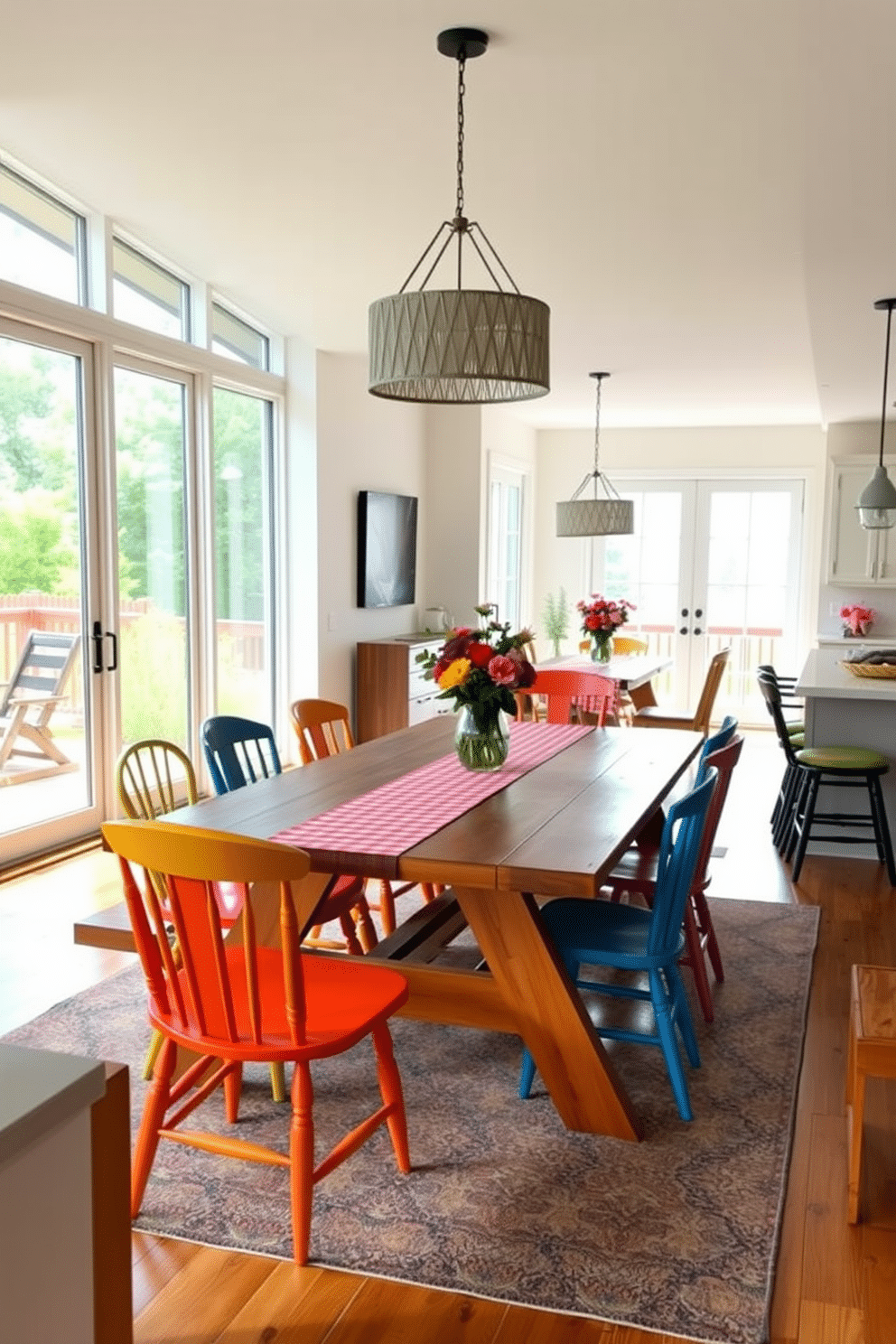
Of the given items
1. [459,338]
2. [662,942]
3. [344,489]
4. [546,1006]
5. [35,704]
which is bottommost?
[546,1006]

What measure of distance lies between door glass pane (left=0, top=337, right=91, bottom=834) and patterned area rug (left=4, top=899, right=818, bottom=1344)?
6.11 ft

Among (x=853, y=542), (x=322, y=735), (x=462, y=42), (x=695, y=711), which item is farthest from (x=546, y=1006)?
(x=853, y=542)

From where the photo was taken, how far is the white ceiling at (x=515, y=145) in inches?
130

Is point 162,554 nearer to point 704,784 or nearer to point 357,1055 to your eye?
point 357,1055

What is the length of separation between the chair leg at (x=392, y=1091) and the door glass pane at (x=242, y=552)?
4185 millimetres

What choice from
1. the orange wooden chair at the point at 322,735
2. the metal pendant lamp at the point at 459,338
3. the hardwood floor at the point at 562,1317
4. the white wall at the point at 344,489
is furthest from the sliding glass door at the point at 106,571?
the metal pendant lamp at the point at 459,338

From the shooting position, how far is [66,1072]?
1198mm

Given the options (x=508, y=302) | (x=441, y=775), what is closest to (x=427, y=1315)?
(x=441, y=775)

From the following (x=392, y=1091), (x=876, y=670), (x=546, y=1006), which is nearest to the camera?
(x=392, y=1091)

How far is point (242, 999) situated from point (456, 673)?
118 cm

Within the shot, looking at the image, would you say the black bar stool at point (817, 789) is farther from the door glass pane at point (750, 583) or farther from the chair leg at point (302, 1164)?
the door glass pane at point (750, 583)

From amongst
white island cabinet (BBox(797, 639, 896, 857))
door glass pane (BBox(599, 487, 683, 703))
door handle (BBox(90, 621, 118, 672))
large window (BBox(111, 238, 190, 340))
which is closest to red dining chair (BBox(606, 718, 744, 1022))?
white island cabinet (BBox(797, 639, 896, 857))

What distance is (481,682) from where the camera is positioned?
3.31 meters

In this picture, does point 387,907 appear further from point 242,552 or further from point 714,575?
point 714,575
